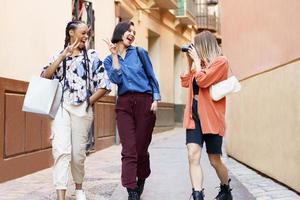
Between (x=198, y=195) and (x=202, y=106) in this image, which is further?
(x=202, y=106)

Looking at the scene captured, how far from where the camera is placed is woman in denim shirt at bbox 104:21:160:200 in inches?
224

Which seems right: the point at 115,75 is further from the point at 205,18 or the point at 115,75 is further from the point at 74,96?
the point at 205,18

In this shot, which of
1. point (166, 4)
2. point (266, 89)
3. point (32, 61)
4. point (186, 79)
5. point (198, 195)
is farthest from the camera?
point (166, 4)

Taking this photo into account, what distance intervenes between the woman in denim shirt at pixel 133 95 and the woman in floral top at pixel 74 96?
0.25 m

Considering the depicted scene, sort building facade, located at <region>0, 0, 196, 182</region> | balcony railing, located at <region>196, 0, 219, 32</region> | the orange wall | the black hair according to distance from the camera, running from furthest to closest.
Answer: balcony railing, located at <region>196, 0, 219, 32</region> < building facade, located at <region>0, 0, 196, 182</region> < the orange wall < the black hair

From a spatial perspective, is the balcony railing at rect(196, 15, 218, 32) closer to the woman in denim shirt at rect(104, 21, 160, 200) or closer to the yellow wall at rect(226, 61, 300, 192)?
the yellow wall at rect(226, 61, 300, 192)

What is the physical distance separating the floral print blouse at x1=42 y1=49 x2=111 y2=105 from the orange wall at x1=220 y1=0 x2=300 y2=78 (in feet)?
7.28

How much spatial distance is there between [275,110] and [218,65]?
2002mm

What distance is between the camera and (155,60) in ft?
68.2

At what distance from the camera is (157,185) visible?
282 inches

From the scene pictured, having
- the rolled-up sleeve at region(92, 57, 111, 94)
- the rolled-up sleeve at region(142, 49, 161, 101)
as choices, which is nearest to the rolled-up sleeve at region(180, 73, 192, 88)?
the rolled-up sleeve at region(142, 49, 161, 101)

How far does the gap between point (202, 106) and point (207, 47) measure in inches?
23.0

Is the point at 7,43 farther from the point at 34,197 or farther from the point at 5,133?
the point at 34,197

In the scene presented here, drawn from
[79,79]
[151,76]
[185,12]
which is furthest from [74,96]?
[185,12]
